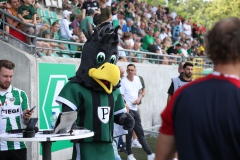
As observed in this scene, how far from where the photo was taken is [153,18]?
82.9 ft

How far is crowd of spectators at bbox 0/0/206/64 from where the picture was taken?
1448 cm

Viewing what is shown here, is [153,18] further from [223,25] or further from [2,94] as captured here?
[223,25]

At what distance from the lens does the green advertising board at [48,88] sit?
9.83m

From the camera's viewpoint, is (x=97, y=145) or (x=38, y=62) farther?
(x=38, y=62)

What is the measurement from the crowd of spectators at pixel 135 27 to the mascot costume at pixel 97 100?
122 centimetres

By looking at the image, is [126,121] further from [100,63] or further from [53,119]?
[53,119]

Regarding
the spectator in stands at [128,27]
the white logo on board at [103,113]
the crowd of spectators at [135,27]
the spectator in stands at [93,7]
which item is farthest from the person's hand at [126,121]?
the spectator in stands at [128,27]

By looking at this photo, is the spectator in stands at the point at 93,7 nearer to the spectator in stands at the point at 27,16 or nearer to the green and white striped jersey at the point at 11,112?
the spectator in stands at the point at 27,16

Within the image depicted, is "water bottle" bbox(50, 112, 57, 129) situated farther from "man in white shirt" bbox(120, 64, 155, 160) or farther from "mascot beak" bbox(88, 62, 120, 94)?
"mascot beak" bbox(88, 62, 120, 94)

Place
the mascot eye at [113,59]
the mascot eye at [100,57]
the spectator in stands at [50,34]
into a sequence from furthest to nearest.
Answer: the spectator in stands at [50,34], the mascot eye at [113,59], the mascot eye at [100,57]

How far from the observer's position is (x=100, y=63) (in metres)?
6.85

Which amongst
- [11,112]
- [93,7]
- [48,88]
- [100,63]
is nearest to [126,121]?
[100,63]

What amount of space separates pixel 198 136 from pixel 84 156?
3.46m

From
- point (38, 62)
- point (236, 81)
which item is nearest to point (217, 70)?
point (236, 81)
